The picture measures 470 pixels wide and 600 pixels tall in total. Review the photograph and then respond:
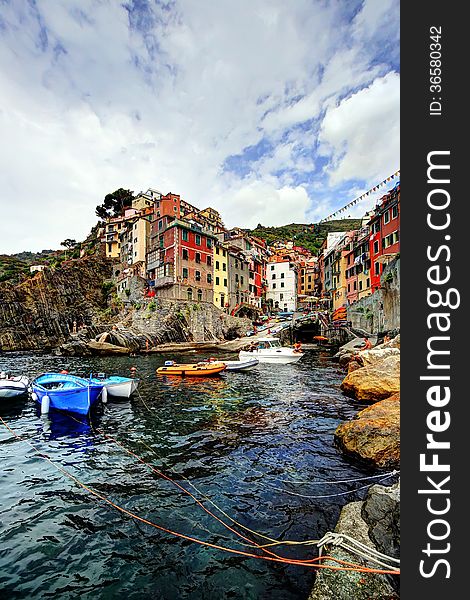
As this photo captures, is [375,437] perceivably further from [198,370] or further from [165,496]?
[198,370]

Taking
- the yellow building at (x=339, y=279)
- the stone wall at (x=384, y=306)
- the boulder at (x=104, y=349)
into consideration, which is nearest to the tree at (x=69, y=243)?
the boulder at (x=104, y=349)

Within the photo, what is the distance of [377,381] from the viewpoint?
1728cm

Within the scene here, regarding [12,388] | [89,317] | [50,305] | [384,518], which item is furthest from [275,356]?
[50,305]

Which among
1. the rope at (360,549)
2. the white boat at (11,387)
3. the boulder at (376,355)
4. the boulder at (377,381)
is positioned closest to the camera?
the rope at (360,549)

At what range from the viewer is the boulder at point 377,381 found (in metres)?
16.5

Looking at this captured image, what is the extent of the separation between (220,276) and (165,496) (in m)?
56.5

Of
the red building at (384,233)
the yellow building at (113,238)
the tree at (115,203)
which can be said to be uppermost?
the tree at (115,203)

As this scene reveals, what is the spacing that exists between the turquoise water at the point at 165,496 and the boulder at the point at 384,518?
141cm

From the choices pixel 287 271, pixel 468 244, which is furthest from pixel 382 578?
pixel 287 271

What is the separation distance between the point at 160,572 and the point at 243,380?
2013 centimetres

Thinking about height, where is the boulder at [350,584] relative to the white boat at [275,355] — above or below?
above

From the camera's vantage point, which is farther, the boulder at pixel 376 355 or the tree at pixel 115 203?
the tree at pixel 115 203

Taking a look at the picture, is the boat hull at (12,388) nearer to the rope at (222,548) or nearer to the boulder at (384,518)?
the rope at (222,548)

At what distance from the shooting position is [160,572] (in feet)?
18.7
